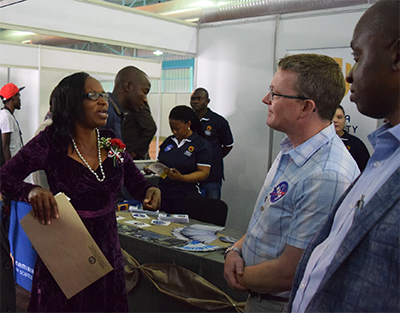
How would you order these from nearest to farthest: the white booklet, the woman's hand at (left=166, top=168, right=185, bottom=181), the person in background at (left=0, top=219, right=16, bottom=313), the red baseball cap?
the person in background at (left=0, top=219, right=16, bottom=313)
the white booklet
the woman's hand at (left=166, top=168, right=185, bottom=181)
the red baseball cap

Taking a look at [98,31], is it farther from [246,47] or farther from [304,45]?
[304,45]

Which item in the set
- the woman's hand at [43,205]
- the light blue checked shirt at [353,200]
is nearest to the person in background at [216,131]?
the woman's hand at [43,205]

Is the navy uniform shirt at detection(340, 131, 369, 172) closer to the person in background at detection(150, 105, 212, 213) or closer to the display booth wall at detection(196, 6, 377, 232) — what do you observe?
the display booth wall at detection(196, 6, 377, 232)

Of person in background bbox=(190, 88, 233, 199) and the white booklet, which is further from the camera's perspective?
person in background bbox=(190, 88, 233, 199)

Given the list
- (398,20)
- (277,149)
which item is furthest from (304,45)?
(398,20)

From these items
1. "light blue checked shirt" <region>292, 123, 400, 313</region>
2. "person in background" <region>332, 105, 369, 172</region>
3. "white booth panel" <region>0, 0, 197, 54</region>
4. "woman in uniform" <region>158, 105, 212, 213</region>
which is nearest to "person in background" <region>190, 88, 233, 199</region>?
"white booth panel" <region>0, 0, 197, 54</region>

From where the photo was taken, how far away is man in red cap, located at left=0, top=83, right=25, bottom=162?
208 inches

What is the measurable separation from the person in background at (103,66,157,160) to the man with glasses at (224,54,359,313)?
183 cm

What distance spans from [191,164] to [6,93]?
10.4 feet

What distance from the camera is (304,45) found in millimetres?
4684

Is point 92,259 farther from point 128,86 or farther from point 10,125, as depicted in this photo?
point 10,125

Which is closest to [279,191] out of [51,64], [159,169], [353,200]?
[353,200]

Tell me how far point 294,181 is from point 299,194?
0.06 m

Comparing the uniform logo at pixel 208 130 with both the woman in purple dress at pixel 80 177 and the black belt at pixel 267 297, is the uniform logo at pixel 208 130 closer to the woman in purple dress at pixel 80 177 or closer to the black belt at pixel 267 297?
the woman in purple dress at pixel 80 177
